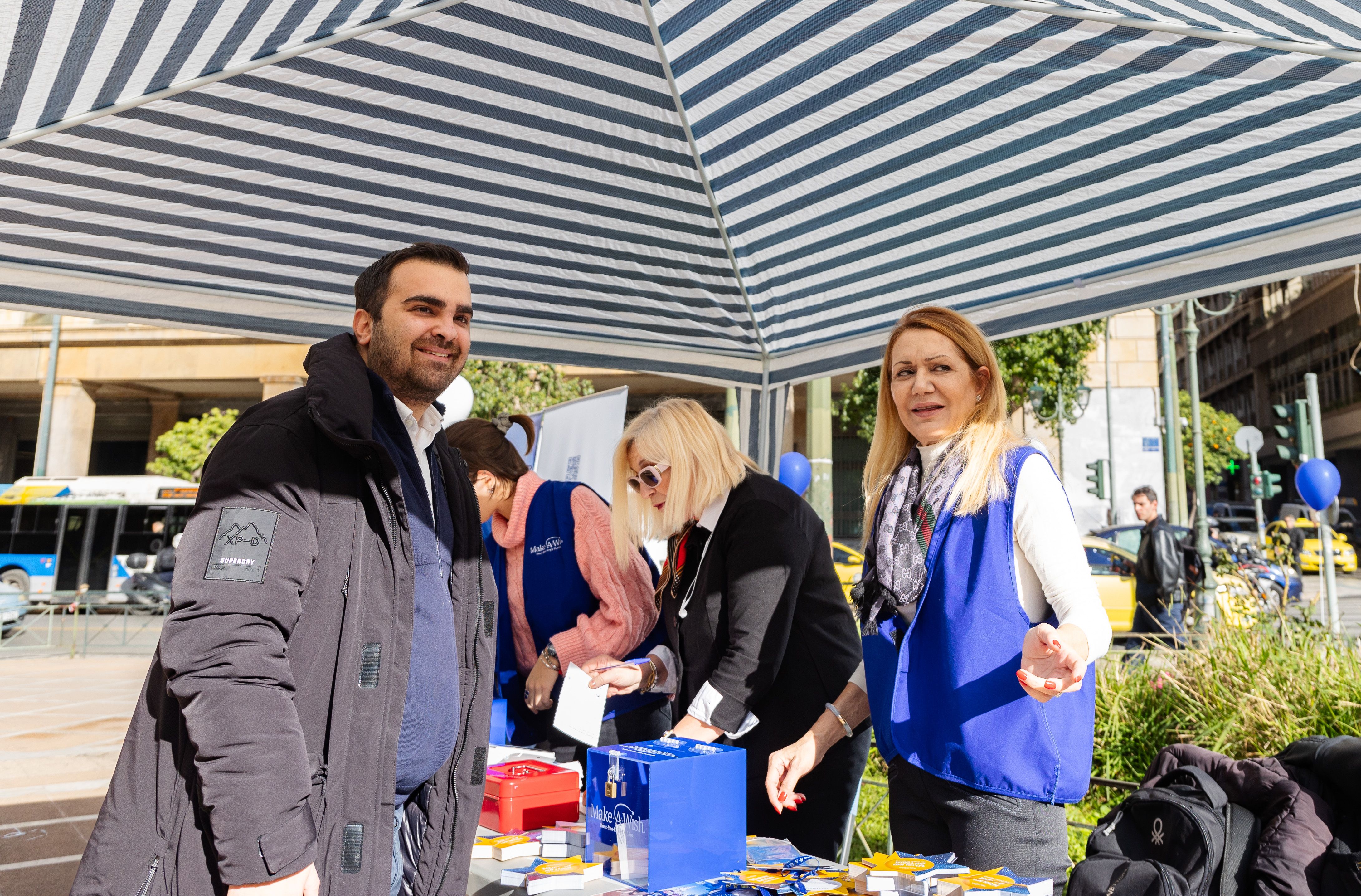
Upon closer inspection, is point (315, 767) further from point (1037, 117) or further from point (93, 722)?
point (93, 722)

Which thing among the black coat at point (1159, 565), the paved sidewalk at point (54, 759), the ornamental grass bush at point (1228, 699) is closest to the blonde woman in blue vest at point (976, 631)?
the ornamental grass bush at point (1228, 699)

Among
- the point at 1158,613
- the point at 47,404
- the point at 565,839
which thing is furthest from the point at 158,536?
the point at 565,839

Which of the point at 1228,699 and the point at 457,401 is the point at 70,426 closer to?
the point at 457,401

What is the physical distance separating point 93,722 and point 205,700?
8.33 metres

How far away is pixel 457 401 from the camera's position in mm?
6367

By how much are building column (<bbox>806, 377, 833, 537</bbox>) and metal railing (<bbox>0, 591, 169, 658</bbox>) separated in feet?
26.3

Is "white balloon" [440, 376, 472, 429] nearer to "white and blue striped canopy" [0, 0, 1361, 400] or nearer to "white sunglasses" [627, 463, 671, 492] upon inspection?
"white and blue striped canopy" [0, 0, 1361, 400]

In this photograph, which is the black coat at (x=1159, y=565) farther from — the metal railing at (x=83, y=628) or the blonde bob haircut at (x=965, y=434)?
the metal railing at (x=83, y=628)

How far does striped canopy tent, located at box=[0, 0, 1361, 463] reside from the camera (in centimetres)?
251

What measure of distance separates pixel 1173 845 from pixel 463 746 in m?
1.61

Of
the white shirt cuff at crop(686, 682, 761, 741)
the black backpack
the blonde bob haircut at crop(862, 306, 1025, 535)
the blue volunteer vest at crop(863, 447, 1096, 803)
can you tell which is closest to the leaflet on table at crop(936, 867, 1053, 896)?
the blue volunteer vest at crop(863, 447, 1096, 803)

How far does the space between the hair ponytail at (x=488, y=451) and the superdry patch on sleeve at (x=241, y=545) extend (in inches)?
66.5

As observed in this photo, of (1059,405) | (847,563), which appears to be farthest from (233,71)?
(1059,405)

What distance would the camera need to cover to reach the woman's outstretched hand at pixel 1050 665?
1660mm
